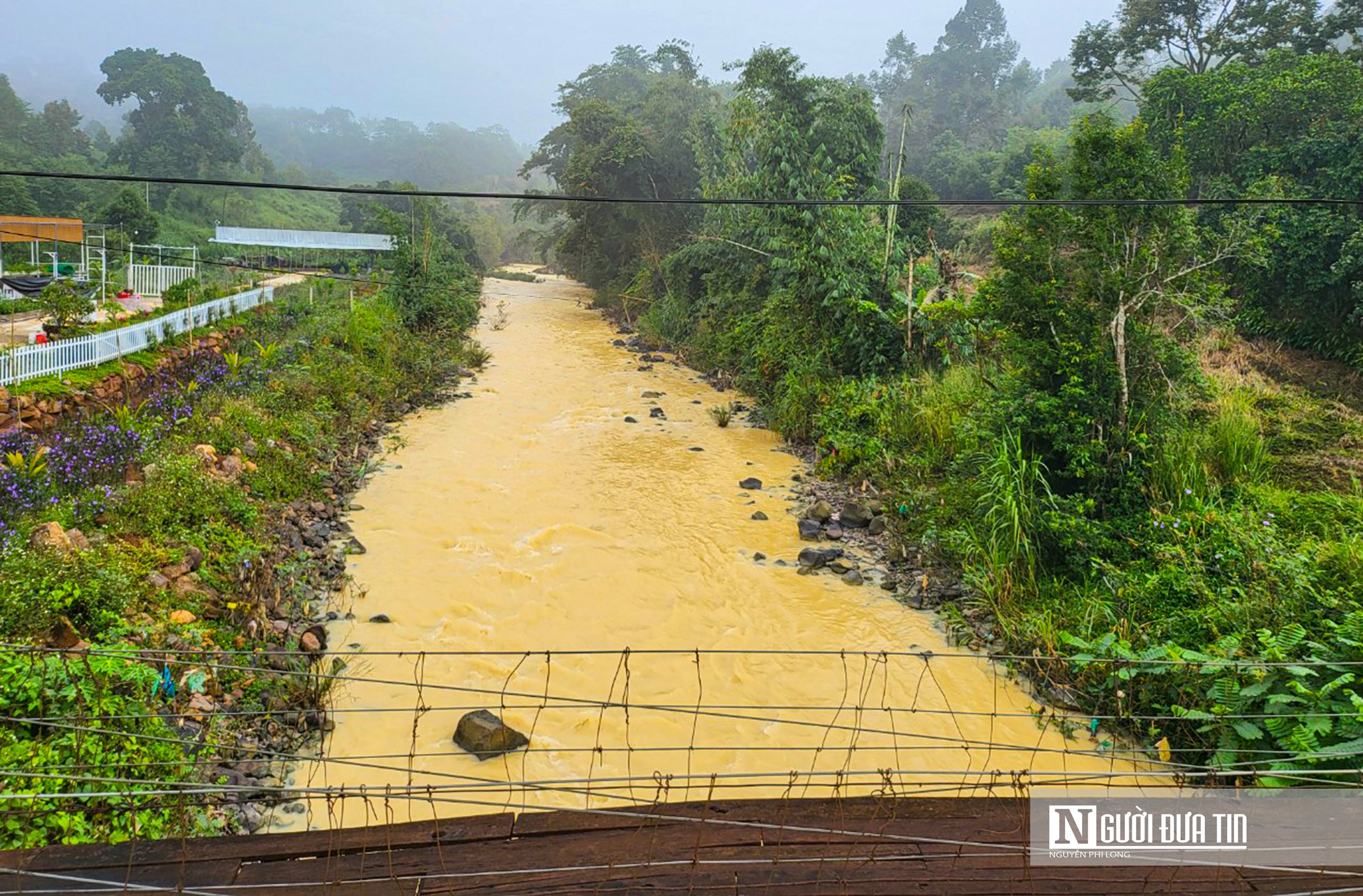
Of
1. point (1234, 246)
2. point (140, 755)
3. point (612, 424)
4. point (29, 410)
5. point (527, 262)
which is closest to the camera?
point (140, 755)

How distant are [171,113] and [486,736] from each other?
52848 mm

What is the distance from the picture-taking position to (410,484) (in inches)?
398

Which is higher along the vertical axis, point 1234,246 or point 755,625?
point 1234,246

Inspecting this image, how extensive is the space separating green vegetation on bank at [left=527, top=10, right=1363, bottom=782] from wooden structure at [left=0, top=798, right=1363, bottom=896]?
0.81 metres

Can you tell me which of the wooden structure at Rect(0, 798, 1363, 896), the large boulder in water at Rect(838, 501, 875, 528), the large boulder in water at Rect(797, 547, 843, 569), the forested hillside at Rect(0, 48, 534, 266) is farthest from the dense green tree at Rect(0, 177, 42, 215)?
the wooden structure at Rect(0, 798, 1363, 896)

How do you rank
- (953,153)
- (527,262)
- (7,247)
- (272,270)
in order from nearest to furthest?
(7,247)
(272,270)
(953,153)
(527,262)

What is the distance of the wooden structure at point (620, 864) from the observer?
229 cm

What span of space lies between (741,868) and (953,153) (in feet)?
106

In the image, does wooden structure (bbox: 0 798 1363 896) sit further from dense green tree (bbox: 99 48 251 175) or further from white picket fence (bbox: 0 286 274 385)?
dense green tree (bbox: 99 48 251 175)

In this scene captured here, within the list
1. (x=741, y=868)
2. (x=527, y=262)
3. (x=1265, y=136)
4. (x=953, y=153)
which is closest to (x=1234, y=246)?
(x=741, y=868)

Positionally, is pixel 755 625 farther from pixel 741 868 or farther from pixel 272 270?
pixel 272 270

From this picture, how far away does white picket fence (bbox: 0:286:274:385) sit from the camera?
923cm

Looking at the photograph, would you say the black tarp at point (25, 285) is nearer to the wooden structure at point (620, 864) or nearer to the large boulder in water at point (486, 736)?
the large boulder in water at point (486, 736)

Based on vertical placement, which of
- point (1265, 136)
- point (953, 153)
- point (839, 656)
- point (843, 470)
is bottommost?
point (839, 656)
